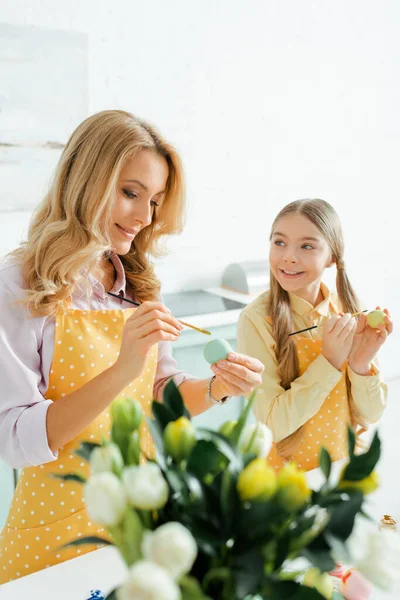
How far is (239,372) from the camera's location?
1.28 metres

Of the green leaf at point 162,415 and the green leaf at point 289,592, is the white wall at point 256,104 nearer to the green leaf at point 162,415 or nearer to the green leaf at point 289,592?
the green leaf at point 162,415

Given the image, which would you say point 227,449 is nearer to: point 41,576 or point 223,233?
point 41,576

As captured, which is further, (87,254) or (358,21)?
(358,21)

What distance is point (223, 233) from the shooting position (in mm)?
3275

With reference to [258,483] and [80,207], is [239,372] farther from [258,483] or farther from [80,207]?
[258,483]

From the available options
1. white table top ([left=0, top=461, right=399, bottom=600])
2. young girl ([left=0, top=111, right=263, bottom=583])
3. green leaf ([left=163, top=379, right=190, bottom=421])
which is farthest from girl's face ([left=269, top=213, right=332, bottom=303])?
green leaf ([left=163, top=379, right=190, bottom=421])

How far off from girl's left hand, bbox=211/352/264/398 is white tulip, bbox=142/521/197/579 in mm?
755

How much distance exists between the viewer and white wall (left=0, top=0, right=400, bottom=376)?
9.02 feet

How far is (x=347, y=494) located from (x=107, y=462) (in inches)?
9.7

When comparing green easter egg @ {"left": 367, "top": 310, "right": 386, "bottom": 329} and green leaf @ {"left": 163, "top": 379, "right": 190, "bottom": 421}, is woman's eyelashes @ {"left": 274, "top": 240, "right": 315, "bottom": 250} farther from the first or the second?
green leaf @ {"left": 163, "top": 379, "right": 190, "bottom": 421}

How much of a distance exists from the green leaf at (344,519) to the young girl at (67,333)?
0.64m

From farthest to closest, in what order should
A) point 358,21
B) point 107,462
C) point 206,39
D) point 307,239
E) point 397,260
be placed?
point 397,260, point 358,21, point 206,39, point 307,239, point 107,462

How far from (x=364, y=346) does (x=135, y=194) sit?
817mm

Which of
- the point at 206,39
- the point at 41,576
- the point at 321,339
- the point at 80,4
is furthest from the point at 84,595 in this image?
the point at 206,39
